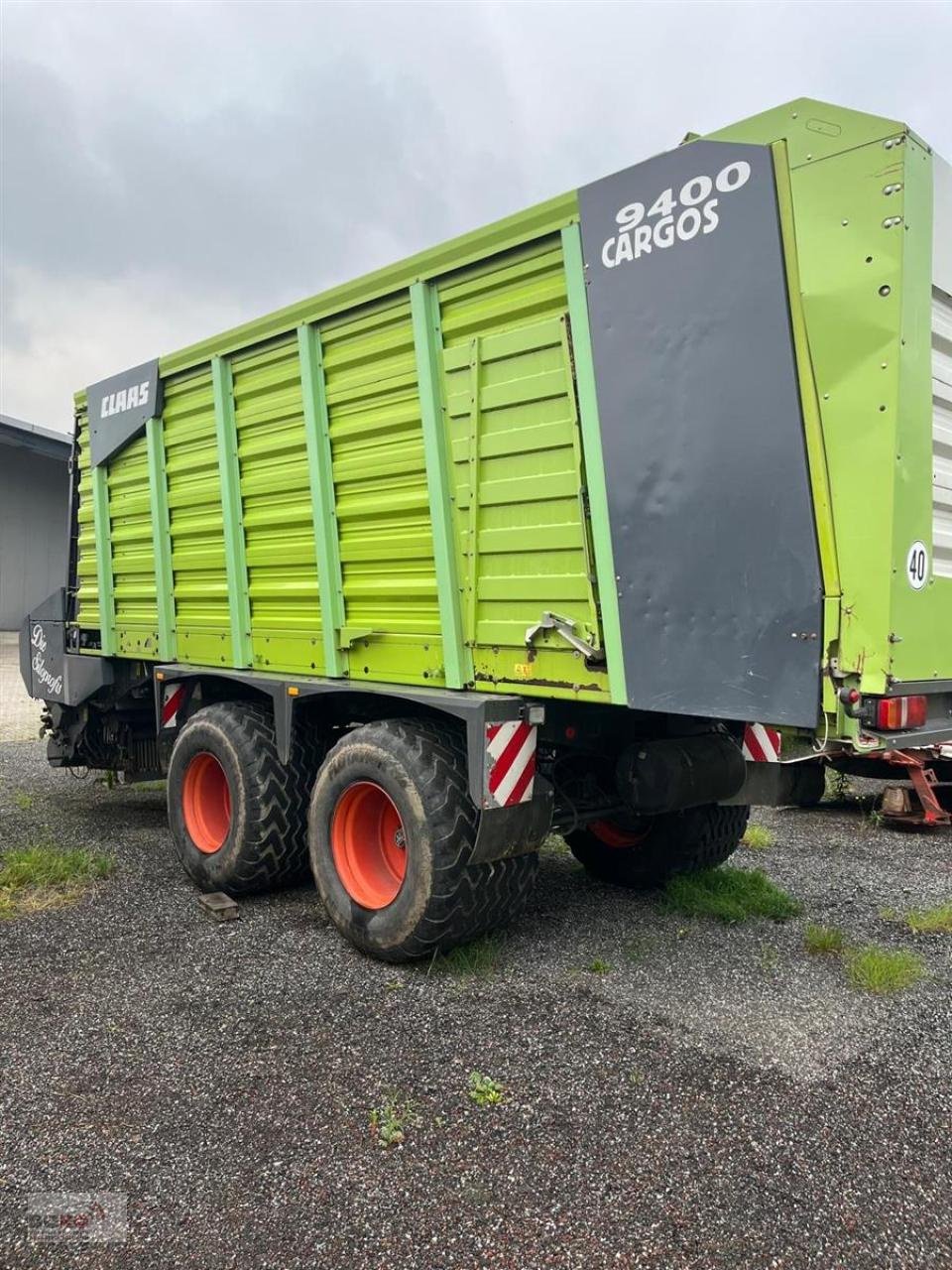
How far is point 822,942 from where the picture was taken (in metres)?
4.10

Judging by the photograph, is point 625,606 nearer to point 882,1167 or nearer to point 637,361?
point 637,361

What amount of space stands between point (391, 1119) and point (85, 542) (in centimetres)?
528

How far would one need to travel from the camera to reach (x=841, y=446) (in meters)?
2.89

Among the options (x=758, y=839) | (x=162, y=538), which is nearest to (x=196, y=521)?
(x=162, y=538)

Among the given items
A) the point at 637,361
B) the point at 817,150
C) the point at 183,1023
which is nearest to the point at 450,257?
the point at 637,361

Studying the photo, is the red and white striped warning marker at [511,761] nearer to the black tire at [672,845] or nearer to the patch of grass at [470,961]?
the patch of grass at [470,961]

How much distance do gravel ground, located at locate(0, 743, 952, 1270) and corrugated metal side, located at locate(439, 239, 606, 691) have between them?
52.2 inches

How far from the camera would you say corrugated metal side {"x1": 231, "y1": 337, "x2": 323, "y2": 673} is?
15.7 feet

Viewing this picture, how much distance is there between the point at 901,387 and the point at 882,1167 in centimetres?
224

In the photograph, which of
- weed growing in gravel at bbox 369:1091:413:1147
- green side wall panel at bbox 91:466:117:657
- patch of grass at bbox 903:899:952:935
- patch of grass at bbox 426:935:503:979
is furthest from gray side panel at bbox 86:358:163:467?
patch of grass at bbox 903:899:952:935

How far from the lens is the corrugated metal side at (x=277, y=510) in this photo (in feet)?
15.7

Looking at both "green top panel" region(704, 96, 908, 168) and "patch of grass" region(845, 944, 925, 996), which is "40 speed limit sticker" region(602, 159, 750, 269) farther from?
"patch of grass" region(845, 944, 925, 996)

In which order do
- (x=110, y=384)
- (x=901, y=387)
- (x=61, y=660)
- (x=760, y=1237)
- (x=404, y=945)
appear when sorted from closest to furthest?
(x=760, y=1237)
(x=901, y=387)
(x=404, y=945)
(x=110, y=384)
(x=61, y=660)

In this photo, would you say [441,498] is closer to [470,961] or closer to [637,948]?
[470,961]
